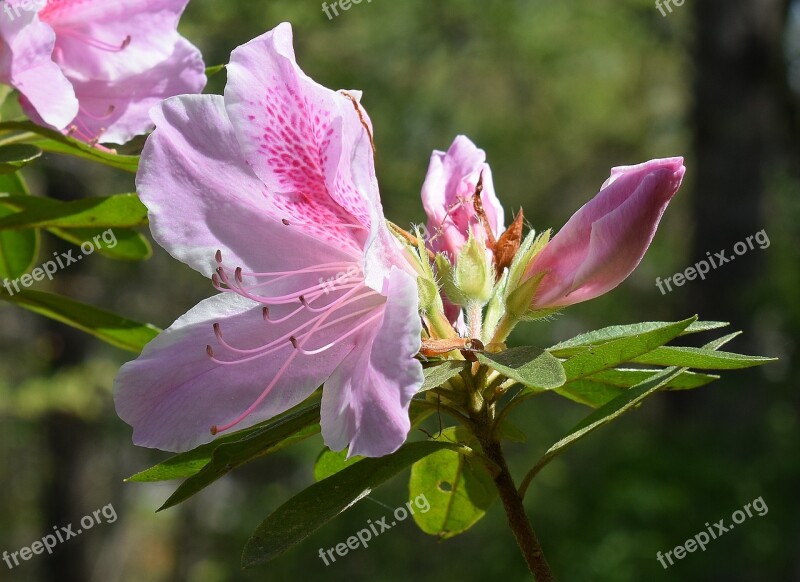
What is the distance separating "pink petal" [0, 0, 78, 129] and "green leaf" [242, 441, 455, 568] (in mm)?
488

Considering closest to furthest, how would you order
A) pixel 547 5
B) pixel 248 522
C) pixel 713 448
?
pixel 713 448, pixel 248 522, pixel 547 5

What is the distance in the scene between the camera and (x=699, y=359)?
82 cm

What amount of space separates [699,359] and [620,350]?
66 mm

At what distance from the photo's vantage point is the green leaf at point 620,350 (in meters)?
0.78

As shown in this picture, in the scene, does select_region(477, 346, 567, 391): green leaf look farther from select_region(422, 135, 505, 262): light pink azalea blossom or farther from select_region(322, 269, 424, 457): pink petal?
select_region(422, 135, 505, 262): light pink azalea blossom

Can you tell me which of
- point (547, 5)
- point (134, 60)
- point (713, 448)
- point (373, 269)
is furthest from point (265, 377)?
point (547, 5)

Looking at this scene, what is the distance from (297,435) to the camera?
94cm

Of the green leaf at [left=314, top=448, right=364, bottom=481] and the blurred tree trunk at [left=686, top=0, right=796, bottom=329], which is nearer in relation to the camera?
the green leaf at [left=314, top=448, right=364, bottom=481]

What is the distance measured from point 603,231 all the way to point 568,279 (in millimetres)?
69

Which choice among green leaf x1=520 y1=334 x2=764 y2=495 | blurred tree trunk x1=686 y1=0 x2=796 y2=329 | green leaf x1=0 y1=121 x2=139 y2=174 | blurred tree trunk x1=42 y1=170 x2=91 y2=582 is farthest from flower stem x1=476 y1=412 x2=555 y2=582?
blurred tree trunk x1=42 y1=170 x2=91 y2=582

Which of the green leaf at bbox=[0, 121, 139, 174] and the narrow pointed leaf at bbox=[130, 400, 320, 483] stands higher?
the green leaf at bbox=[0, 121, 139, 174]

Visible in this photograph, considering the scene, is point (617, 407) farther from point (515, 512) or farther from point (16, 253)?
point (16, 253)

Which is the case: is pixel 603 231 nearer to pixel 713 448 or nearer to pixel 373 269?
pixel 373 269

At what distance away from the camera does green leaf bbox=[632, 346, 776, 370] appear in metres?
0.80
